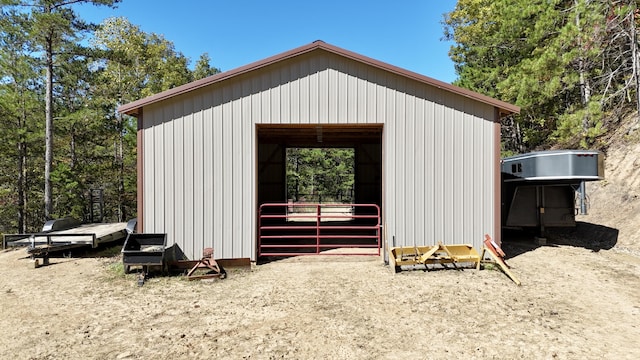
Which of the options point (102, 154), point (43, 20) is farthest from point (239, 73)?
point (102, 154)

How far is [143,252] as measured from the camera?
17.2 feet

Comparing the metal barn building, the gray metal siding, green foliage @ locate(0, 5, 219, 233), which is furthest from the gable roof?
green foliage @ locate(0, 5, 219, 233)

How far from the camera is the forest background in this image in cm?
992

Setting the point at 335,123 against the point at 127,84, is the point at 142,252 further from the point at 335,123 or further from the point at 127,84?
the point at 127,84

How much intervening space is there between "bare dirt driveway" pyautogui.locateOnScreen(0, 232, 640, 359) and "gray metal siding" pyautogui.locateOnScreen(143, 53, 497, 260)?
1064 mm

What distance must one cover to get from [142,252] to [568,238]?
10647 mm

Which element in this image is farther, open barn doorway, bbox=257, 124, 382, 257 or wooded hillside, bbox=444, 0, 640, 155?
wooded hillside, bbox=444, 0, 640, 155

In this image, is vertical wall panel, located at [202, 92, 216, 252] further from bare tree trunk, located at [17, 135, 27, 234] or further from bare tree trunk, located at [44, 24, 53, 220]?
bare tree trunk, located at [17, 135, 27, 234]

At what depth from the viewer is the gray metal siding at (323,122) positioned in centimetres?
603

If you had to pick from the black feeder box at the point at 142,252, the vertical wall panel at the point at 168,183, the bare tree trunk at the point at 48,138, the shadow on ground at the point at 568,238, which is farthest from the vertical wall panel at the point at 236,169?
the bare tree trunk at the point at 48,138

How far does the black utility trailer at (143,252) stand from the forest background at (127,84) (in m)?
7.20

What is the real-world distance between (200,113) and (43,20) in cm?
825

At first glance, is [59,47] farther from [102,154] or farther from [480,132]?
[480,132]

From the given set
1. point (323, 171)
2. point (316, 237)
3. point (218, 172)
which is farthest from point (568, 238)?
point (323, 171)
